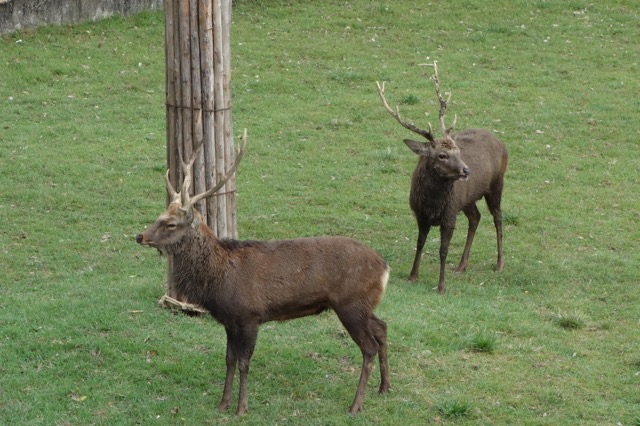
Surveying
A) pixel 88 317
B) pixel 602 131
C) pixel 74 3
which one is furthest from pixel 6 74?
pixel 602 131

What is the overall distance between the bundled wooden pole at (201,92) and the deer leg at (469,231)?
3665mm

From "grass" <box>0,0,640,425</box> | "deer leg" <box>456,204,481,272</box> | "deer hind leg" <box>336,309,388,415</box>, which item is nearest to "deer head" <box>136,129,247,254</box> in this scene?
"grass" <box>0,0,640,425</box>

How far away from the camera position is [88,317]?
992 centimetres

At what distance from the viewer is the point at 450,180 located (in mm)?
12047

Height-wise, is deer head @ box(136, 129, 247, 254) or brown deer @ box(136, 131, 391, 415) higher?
deer head @ box(136, 129, 247, 254)

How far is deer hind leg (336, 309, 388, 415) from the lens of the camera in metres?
8.67

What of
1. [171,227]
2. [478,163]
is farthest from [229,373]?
[478,163]

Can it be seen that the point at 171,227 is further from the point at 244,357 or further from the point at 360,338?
the point at 360,338

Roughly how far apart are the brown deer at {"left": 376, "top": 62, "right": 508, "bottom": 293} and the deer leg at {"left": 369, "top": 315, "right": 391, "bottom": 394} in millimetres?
3054

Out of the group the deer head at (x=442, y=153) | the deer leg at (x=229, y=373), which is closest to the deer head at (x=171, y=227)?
the deer leg at (x=229, y=373)

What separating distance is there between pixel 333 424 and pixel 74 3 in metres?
13.6

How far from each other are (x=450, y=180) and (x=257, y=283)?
13.3 feet

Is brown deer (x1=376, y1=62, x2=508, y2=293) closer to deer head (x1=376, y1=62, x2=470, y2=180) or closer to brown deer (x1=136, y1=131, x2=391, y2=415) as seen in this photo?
deer head (x1=376, y1=62, x2=470, y2=180)

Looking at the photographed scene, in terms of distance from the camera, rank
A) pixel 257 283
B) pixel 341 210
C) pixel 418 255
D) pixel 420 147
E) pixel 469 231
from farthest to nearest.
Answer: pixel 341 210 → pixel 469 231 → pixel 418 255 → pixel 420 147 → pixel 257 283
